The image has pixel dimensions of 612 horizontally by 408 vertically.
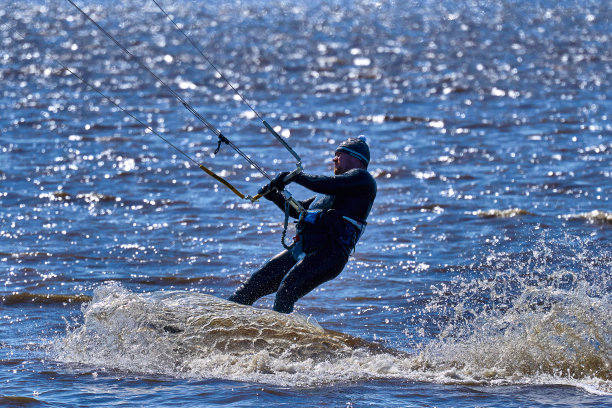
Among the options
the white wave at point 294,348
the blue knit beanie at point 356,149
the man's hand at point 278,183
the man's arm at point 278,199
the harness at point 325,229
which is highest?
the blue knit beanie at point 356,149

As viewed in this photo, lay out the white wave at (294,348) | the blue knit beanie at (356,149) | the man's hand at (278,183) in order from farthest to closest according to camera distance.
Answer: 1. the blue knit beanie at (356,149)
2. the man's hand at (278,183)
3. the white wave at (294,348)

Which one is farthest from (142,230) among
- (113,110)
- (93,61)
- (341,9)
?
(341,9)

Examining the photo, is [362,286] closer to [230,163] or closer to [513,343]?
[513,343]

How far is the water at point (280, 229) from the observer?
9086 millimetres

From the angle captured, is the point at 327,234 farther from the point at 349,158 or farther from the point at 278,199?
the point at 349,158

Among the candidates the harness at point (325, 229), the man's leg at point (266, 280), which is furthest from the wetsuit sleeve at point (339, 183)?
the man's leg at point (266, 280)

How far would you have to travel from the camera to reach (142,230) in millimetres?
15383

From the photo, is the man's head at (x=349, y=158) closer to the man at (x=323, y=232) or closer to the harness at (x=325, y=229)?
the man at (x=323, y=232)

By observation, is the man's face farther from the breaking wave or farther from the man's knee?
the breaking wave

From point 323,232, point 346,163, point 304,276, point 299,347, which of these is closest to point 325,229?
point 323,232

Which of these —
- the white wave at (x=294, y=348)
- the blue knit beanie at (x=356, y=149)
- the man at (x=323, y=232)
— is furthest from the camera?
the blue knit beanie at (x=356, y=149)

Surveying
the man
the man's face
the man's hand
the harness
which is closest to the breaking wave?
the man

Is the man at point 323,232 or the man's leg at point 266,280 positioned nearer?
the man at point 323,232

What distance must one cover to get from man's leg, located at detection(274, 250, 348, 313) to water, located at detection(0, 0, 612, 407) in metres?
0.19
